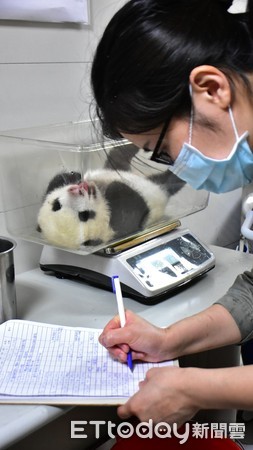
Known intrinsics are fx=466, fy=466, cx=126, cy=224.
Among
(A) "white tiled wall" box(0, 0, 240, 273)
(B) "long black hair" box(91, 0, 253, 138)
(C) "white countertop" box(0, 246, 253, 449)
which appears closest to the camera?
(B) "long black hair" box(91, 0, 253, 138)

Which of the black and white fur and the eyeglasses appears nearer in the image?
the eyeglasses

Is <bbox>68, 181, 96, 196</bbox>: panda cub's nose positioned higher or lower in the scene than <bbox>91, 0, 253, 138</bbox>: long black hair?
lower

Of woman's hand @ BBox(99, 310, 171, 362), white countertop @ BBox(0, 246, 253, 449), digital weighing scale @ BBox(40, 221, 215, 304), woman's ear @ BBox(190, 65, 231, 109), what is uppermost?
woman's ear @ BBox(190, 65, 231, 109)

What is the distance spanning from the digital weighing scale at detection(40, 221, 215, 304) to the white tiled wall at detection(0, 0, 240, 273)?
152 mm

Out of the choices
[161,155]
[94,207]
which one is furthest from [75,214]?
[161,155]

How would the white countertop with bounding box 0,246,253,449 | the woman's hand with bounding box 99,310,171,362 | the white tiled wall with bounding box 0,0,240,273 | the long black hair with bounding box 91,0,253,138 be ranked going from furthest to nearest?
the white tiled wall with bounding box 0,0,240,273 < the white countertop with bounding box 0,246,253,449 < the woman's hand with bounding box 99,310,171,362 < the long black hair with bounding box 91,0,253,138

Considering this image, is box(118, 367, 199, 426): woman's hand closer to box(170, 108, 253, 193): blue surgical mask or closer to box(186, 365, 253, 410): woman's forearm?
box(186, 365, 253, 410): woman's forearm

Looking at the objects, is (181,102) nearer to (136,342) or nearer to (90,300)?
(136,342)

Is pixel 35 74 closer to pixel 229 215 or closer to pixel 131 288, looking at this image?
pixel 131 288

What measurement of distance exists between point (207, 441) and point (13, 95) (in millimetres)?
914

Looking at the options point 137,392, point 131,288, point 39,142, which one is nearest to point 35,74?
point 39,142

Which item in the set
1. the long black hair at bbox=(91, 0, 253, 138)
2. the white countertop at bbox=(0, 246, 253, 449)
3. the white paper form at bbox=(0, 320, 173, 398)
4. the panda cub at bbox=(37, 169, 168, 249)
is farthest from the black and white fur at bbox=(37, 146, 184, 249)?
the long black hair at bbox=(91, 0, 253, 138)

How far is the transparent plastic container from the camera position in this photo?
1036 millimetres

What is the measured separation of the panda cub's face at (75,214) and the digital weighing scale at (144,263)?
2.5 inches
